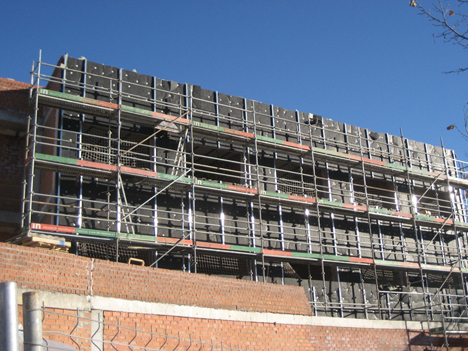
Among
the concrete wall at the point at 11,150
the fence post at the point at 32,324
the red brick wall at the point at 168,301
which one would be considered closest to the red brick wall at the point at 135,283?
the red brick wall at the point at 168,301

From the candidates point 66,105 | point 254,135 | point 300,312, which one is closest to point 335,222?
point 254,135

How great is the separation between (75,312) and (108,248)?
5969 millimetres

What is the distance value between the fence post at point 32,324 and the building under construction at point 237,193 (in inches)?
425

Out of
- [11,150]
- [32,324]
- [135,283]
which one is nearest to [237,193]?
[135,283]

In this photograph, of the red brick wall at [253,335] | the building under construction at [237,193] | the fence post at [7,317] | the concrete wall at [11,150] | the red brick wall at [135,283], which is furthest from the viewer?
the concrete wall at [11,150]

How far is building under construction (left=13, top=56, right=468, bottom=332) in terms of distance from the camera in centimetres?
1603

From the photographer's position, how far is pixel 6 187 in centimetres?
1869

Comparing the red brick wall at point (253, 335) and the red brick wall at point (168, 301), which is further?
the red brick wall at point (253, 335)

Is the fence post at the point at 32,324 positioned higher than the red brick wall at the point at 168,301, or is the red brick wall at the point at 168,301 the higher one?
the red brick wall at the point at 168,301

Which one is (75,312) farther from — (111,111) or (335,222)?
(335,222)

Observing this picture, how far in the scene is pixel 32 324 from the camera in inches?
117

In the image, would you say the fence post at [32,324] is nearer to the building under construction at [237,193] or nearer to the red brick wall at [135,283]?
the red brick wall at [135,283]

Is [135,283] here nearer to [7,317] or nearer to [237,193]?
[237,193]

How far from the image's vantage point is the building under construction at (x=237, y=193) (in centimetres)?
1603
